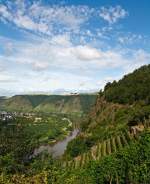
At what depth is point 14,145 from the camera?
197000 mm

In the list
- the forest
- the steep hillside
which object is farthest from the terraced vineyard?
the steep hillside

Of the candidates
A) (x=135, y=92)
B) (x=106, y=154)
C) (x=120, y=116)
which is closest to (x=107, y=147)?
(x=106, y=154)

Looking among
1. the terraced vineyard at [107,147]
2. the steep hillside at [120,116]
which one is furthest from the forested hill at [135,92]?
the terraced vineyard at [107,147]

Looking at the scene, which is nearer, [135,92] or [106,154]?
[106,154]

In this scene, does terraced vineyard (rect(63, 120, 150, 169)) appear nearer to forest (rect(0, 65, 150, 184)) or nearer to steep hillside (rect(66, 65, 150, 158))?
forest (rect(0, 65, 150, 184))

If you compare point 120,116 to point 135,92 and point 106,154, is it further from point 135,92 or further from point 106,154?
point 106,154

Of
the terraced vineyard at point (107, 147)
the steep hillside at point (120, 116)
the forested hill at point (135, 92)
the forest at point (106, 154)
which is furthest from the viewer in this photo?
the forested hill at point (135, 92)

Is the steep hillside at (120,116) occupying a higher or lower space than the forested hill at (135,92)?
lower

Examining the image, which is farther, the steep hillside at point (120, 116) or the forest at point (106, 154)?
the steep hillside at point (120, 116)

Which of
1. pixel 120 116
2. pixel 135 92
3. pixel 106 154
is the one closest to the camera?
pixel 106 154

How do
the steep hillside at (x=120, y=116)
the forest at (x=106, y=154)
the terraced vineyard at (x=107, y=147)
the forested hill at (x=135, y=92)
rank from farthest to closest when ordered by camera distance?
the forested hill at (x=135, y=92), the steep hillside at (x=120, y=116), the terraced vineyard at (x=107, y=147), the forest at (x=106, y=154)

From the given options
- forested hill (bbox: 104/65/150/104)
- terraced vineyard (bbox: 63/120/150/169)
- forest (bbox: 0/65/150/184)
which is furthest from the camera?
forested hill (bbox: 104/65/150/104)

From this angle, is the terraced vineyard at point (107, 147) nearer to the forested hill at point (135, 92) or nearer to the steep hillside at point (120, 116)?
the steep hillside at point (120, 116)

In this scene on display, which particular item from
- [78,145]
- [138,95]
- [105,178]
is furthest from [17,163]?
[105,178]
